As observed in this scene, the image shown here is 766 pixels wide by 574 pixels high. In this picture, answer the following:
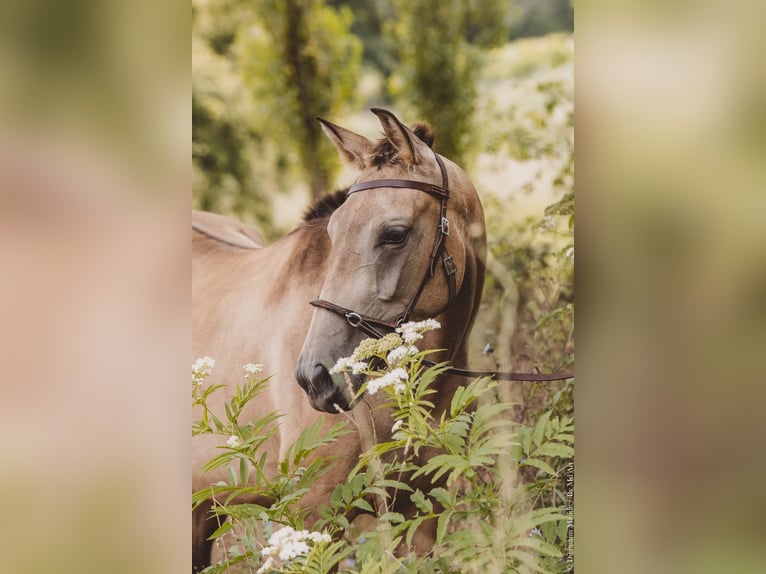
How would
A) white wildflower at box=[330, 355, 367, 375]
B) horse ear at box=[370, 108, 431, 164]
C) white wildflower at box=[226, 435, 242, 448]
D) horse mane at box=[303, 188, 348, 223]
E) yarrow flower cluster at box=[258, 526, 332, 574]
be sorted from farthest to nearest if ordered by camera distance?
horse mane at box=[303, 188, 348, 223]
horse ear at box=[370, 108, 431, 164]
white wildflower at box=[226, 435, 242, 448]
white wildflower at box=[330, 355, 367, 375]
yarrow flower cluster at box=[258, 526, 332, 574]

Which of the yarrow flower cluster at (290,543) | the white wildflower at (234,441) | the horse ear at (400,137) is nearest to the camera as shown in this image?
the yarrow flower cluster at (290,543)

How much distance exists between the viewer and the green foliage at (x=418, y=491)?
194cm

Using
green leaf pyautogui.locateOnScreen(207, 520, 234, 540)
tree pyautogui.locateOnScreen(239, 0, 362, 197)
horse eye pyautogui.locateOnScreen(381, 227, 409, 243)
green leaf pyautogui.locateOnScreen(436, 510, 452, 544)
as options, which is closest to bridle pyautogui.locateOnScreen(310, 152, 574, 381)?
horse eye pyautogui.locateOnScreen(381, 227, 409, 243)

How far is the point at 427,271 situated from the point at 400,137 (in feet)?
1.48

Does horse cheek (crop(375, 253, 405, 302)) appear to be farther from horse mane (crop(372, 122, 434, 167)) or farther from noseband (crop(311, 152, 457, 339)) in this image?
horse mane (crop(372, 122, 434, 167))

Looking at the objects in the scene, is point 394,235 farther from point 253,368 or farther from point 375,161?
point 253,368

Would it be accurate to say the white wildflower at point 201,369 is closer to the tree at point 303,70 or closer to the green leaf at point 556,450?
the tree at point 303,70

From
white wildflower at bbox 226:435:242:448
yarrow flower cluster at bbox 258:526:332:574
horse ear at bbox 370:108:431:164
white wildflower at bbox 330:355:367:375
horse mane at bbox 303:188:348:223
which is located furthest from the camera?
horse mane at bbox 303:188:348:223

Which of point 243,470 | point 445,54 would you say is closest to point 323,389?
point 243,470

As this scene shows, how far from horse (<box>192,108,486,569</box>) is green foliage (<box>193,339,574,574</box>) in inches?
3.1

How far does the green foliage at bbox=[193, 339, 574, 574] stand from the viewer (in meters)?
1.94

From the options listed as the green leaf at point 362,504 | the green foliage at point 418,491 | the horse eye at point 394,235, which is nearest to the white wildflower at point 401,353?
the green foliage at point 418,491
